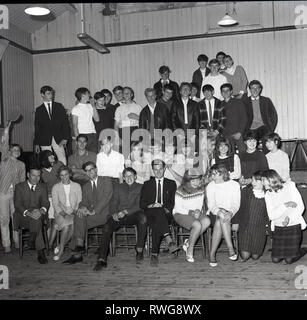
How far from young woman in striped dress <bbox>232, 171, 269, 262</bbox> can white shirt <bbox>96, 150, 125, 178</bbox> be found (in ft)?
6.31

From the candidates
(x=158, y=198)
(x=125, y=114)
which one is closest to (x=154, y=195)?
(x=158, y=198)

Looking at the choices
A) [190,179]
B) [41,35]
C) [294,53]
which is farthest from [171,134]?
[41,35]

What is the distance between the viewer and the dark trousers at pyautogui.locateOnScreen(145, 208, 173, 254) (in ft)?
16.6

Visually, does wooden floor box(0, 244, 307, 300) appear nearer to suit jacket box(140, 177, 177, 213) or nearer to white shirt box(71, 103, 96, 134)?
suit jacket box(140, 177, 177, 213)

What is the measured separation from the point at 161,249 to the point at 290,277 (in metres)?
1.82

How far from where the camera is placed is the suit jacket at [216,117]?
22.0 feet

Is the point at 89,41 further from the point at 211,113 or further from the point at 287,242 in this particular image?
the point at 287,242

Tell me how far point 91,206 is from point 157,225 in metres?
1.01

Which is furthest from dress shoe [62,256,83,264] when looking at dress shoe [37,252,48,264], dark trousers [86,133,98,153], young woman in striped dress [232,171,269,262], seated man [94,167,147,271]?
dark trousers [86,133,98,153]

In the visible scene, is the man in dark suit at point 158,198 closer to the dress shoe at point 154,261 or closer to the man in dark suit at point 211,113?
the dress shoe at point 154,261

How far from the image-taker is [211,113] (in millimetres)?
6836

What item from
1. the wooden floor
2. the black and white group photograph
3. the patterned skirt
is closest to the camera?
the wooden floor

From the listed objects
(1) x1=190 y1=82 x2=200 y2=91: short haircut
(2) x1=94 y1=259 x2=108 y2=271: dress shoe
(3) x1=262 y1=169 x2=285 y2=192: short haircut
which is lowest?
(2) x1=94 y1=259 x2=108 y2=271: dress shoe

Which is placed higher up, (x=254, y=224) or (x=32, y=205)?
(x=32, y=205)
